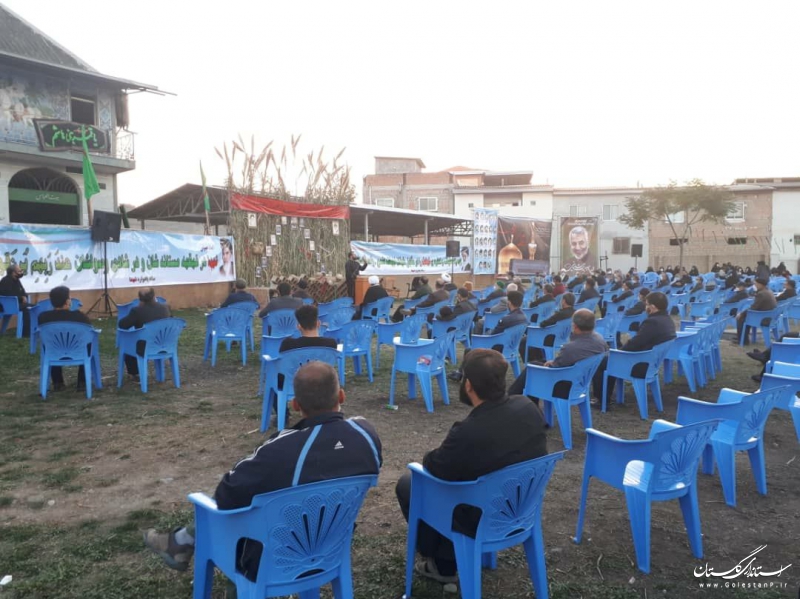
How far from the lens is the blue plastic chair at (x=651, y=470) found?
2703 millimetres

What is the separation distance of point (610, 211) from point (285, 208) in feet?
96.1

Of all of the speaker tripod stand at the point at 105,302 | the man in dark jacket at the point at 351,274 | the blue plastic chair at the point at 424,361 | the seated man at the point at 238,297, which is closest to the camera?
the blue plastic chair at the point at 424,361

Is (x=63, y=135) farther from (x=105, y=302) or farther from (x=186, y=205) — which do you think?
(x=105, y=302)

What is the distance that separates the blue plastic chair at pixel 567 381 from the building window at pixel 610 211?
37937mm

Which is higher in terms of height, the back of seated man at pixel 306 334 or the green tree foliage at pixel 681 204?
the green tree foliage at pixel 681 204

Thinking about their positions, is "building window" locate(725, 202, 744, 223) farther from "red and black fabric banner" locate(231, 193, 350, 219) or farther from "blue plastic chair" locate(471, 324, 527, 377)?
"blue plastic chair" locate(471, 324, 527, 377)

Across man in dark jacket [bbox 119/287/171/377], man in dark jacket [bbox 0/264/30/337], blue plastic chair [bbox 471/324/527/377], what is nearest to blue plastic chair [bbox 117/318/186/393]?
man in dark jacket [bbox 119/287/171/377]

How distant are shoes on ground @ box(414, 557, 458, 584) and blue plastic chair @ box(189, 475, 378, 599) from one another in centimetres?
62

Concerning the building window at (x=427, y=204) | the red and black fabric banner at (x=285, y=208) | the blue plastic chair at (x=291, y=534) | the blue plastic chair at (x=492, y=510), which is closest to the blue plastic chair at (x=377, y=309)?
the blue plastic chair at (x=492, y=510)

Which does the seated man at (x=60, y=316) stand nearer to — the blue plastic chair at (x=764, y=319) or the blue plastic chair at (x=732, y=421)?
the blue plastic chair at (x=732, y=421)

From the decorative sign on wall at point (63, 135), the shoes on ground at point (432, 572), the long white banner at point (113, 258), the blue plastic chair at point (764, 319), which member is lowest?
the shoes on ground at point (432, 572)

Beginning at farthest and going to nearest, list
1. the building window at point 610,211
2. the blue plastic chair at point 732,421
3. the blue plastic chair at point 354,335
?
the building window at point 610,211 < the blue plastic chair at point 354,335 < the blue plastic chair at point 732,421

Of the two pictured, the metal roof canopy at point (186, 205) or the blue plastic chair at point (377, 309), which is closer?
the blue plastic chair at point (377, 309)

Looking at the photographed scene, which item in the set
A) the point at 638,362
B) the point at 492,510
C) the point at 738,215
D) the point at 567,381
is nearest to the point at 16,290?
the point at 567,381
